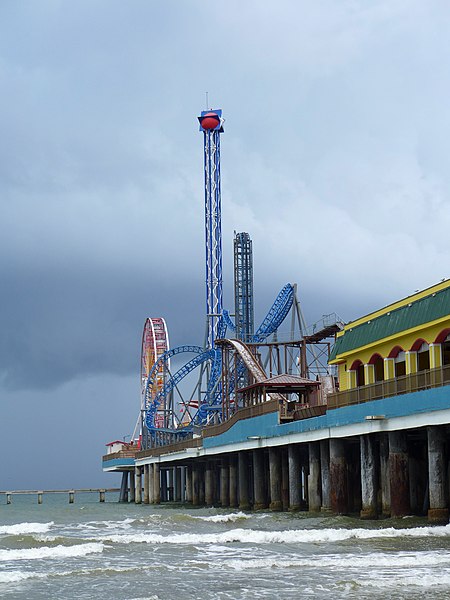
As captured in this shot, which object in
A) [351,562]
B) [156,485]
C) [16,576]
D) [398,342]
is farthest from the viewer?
[156,485]

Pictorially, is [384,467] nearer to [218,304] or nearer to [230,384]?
[230,384]

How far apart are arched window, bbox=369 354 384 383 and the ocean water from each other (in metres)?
7.12

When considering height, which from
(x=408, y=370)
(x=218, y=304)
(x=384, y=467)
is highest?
(x=218, y=304)

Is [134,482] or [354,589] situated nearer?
[354,589]

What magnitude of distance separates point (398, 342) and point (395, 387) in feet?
16.9

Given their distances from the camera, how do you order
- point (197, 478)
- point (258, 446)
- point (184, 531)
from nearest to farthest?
point (184, 531), point (258, 446), point (197, 478)

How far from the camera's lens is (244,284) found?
280 feet

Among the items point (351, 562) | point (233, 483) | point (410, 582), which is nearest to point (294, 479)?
point (233, 483)

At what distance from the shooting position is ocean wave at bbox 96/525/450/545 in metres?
26.7

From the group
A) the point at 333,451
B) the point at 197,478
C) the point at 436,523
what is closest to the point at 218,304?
the point at 197,478

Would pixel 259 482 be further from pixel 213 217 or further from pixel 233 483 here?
pixel 213 217

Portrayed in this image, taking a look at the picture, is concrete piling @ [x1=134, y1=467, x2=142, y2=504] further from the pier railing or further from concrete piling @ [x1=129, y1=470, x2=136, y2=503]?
the pier railing

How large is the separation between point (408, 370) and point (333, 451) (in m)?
3.77

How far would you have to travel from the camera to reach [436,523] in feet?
92.4
